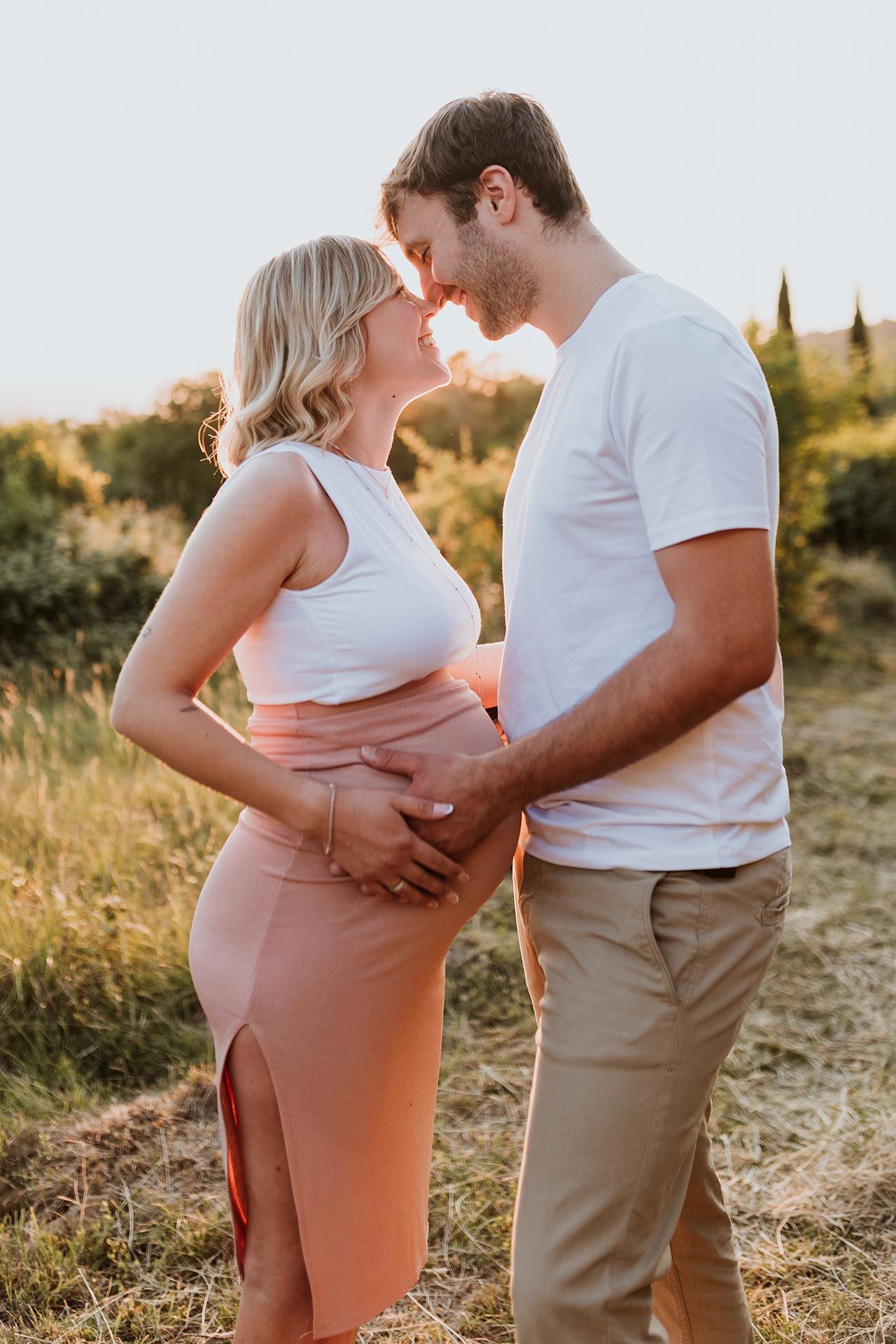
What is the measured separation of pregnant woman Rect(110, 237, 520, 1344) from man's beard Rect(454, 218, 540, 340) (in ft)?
0.86

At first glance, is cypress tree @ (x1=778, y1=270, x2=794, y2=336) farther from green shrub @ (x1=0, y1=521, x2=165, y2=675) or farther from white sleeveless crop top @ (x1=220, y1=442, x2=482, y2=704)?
white sleeveless crop top @ (x1=220, y1=442, x2=482, y2=704)

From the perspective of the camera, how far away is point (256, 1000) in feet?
5.60

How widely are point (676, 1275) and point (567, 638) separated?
1270 millimetres

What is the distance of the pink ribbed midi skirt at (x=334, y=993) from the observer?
1.72 meters

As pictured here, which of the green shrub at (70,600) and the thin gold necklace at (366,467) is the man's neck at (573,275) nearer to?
the thin gold necklace at (366,467)

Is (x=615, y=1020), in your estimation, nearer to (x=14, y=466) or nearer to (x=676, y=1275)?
(x=676, y=1275)

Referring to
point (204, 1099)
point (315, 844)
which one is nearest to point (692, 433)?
point (315, 844)

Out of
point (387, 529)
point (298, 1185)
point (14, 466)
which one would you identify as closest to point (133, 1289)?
point (298, 1185)

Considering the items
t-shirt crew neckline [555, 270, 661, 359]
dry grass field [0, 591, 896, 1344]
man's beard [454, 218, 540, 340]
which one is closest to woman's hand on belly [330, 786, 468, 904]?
t-shirt crew neckline [555, 270, 661, 359]

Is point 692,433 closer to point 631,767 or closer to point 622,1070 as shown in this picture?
point 631,767

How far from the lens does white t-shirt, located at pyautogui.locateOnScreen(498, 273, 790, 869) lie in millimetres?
1521

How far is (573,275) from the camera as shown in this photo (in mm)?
1879

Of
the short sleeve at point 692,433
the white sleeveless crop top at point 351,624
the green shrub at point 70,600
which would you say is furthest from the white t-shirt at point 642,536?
the green shrub at point 70,600

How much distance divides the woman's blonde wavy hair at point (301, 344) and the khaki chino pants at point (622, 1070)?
35.8 inches
